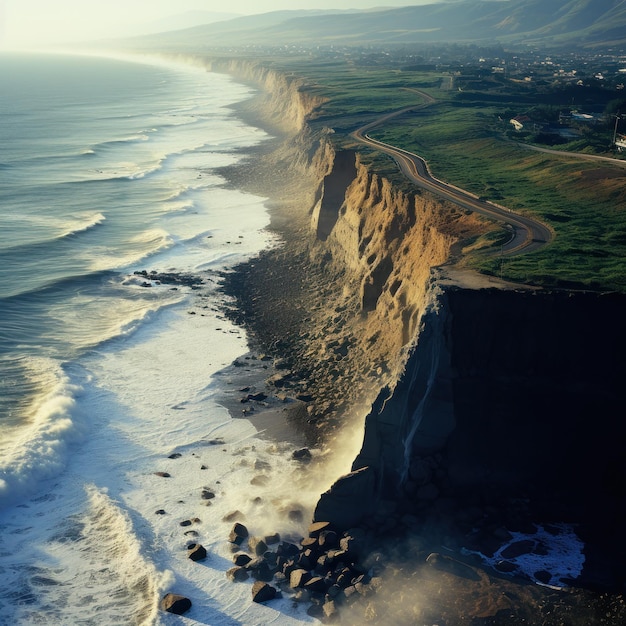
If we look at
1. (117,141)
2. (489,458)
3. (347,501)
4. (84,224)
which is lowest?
(347,501)

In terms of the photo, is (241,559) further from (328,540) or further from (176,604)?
(328,540)

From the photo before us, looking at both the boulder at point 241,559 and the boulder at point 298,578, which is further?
the boulder at point 241,559

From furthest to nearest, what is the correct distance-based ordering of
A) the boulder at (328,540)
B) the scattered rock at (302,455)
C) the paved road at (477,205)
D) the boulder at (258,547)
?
the paved road at (477,205), the scattered rock at (302,455), the boulder at (258,547), the boulder at (328,540)

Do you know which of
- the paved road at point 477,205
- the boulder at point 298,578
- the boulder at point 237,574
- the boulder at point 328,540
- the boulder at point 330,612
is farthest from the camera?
the paved road at point 477,205

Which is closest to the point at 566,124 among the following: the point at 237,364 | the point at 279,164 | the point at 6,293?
the point at 279,164

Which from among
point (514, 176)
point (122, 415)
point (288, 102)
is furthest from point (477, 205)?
point (288, 102)

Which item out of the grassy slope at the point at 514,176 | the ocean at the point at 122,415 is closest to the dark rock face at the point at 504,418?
the grassy slope at the point at 514,176

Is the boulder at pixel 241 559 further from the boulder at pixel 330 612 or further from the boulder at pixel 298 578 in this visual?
the boulder at pixel 330 612
